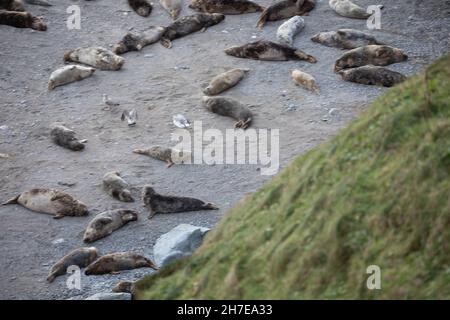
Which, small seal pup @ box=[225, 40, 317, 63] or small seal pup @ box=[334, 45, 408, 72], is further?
small seal pup @ box=[225, 40, 317, 63]

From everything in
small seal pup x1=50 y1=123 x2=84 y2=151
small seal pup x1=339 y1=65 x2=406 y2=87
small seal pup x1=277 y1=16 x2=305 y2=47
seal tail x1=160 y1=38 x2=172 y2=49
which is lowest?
small seal pup x1=50 y1=123 x2=84 y2=151

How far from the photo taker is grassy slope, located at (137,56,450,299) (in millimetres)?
6836

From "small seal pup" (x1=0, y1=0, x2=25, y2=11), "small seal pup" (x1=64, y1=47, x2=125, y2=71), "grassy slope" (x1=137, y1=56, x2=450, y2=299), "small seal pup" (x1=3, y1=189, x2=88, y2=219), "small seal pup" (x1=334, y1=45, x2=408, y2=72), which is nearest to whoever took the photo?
"grassy slope" (x1=137, y1=56, x2=450, y2=299)

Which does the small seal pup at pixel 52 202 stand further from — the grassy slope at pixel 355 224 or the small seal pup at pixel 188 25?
the small seal pup at pixel 188 25

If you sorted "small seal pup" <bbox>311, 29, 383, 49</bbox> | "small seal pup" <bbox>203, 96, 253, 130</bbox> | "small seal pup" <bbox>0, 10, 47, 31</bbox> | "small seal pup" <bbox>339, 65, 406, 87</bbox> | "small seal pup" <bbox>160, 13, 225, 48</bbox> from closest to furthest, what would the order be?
"small seal pup" <bbox>203, 96, 253, 130</bbox> < "small seal pup" <bbox>339, 65, 406, 87</bbox> < "small seal pup" <bbox>311, 29, 383, 49</bbox> < "small seal pup" <bbox>160, 13, 225, 48</bbox> < "small seal pup" <bbox>0, 10, 47, 31</bbox>

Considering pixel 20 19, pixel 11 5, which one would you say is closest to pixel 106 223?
pixel 20 19

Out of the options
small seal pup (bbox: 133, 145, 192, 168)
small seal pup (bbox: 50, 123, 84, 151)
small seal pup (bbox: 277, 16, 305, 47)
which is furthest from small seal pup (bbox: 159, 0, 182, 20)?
small seal pup (bbox: 133, 145, 192, 168)

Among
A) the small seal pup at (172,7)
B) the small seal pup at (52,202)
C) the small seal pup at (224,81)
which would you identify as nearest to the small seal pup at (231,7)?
the small seal pup at (172,7)

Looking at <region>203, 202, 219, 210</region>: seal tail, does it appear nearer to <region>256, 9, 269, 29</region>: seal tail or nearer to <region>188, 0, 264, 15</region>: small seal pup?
<region>256, 9, 269, 29</region>: seal tail

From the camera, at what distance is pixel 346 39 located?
1579 cm

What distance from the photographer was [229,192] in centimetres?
1187

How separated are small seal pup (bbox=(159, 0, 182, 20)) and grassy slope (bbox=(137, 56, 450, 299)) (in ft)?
32.0

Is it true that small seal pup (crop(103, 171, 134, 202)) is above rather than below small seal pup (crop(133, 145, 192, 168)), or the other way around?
below

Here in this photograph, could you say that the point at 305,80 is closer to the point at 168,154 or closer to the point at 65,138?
the point at 168,154
